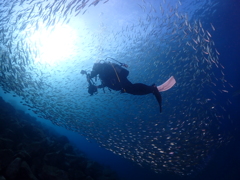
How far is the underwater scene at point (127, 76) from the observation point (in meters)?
8.25

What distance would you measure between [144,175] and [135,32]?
2270 centimetres

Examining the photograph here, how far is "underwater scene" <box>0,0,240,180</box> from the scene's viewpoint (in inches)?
325

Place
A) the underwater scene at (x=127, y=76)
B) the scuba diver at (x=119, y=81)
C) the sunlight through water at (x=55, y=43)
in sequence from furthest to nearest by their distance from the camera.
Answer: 1. the sunlight through water at (x=55, y=43)
2. the underwater scene at (x=127, y=76)
3. the scuba diver at (x=119, y=81)

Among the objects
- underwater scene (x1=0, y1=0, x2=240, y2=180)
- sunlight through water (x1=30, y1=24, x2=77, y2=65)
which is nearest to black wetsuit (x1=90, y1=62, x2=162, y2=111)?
underwater scene (x1=0, y1=0, x2=240, y2=180)

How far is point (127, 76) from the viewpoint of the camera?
11.6 meters

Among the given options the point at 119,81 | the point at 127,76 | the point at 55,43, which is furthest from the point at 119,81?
the point at 55,43

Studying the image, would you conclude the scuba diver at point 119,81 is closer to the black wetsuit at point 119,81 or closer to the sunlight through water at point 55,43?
the black wetsuit at point 119,81

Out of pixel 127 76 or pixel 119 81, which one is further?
pixel 127 76

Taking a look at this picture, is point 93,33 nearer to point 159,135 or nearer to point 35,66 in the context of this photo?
point 35,66

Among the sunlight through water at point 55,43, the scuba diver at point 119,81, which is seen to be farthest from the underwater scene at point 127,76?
the scuba diver at point 119,81

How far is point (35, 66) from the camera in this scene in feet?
36.9

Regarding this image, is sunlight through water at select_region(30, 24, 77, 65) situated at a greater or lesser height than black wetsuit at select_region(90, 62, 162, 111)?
greater

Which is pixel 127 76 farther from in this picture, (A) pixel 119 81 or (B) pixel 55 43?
(A) pixel 119 81

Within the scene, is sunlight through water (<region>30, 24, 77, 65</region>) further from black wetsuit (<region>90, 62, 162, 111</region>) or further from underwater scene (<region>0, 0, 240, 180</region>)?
black wetsuit (<region>90, 62, 162, 111</region>)
